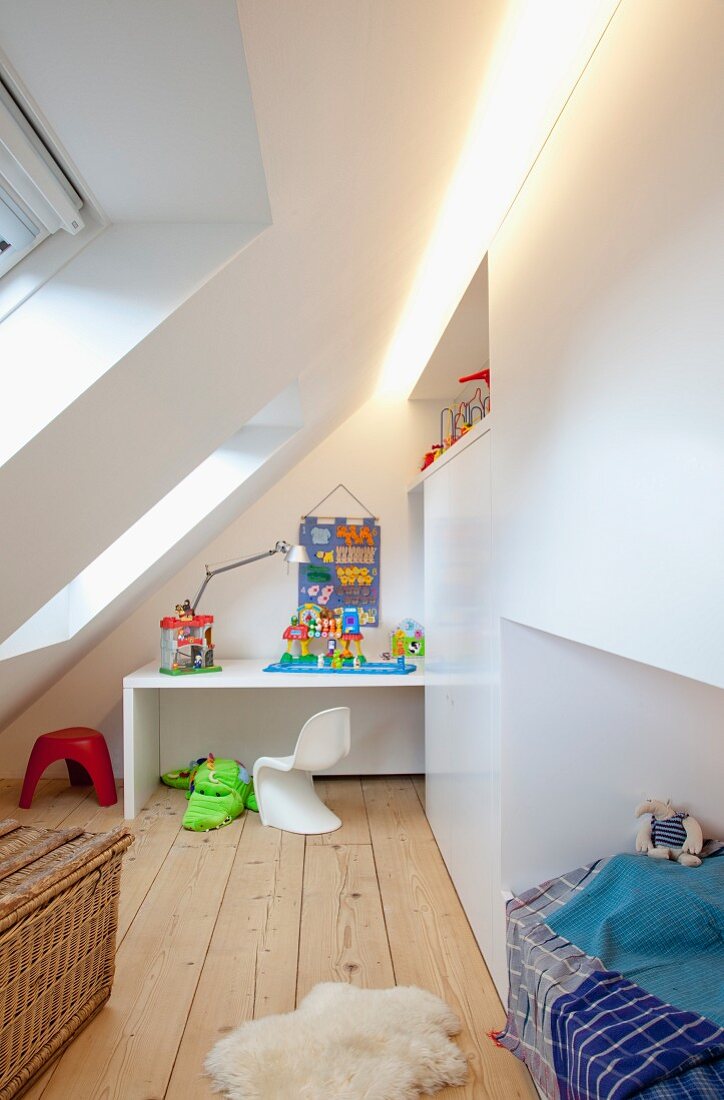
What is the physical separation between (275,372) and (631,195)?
1.10 metres

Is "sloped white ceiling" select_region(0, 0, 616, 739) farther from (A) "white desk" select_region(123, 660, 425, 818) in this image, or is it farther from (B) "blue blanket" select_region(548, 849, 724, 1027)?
(A) "white desk" select_region(123, 660, 425, 818)

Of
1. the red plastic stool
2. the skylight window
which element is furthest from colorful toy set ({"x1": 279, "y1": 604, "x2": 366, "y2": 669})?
the skylight window

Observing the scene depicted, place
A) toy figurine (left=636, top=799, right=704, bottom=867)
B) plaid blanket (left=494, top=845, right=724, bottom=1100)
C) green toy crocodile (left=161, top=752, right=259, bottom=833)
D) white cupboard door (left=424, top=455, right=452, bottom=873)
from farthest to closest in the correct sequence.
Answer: green toy crocodile (left=161, top=752, right=259, bottom=833) < white cupboard door (left=424, top=455, right=452, bottom=873) < toy figurine (left=636, top=799, right=704, bottom=867) < plaid blanket (left=494, top=845, right=724, bottom=1100)

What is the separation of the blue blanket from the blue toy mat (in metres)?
1.97

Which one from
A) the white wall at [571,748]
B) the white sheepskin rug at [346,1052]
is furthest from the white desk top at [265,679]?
the white sheepskin rug at [346,1052]

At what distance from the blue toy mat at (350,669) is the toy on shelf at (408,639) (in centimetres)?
23

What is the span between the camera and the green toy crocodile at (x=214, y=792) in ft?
11.2

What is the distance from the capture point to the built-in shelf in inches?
91.3

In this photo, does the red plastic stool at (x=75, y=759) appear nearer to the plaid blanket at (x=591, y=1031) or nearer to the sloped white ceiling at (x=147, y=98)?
the plaid blanket at (x=591, y=1031)

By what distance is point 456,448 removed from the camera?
2.77 m

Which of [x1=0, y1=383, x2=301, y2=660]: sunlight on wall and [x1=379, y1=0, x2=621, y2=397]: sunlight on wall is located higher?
[x1=379, y1=0, x2=621, y2=397]: sunlight on wall

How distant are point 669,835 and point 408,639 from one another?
235cm

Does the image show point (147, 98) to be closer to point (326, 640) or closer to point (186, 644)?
point (186, 644)

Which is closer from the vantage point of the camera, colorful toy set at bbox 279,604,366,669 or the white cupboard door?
the white cupboard door
